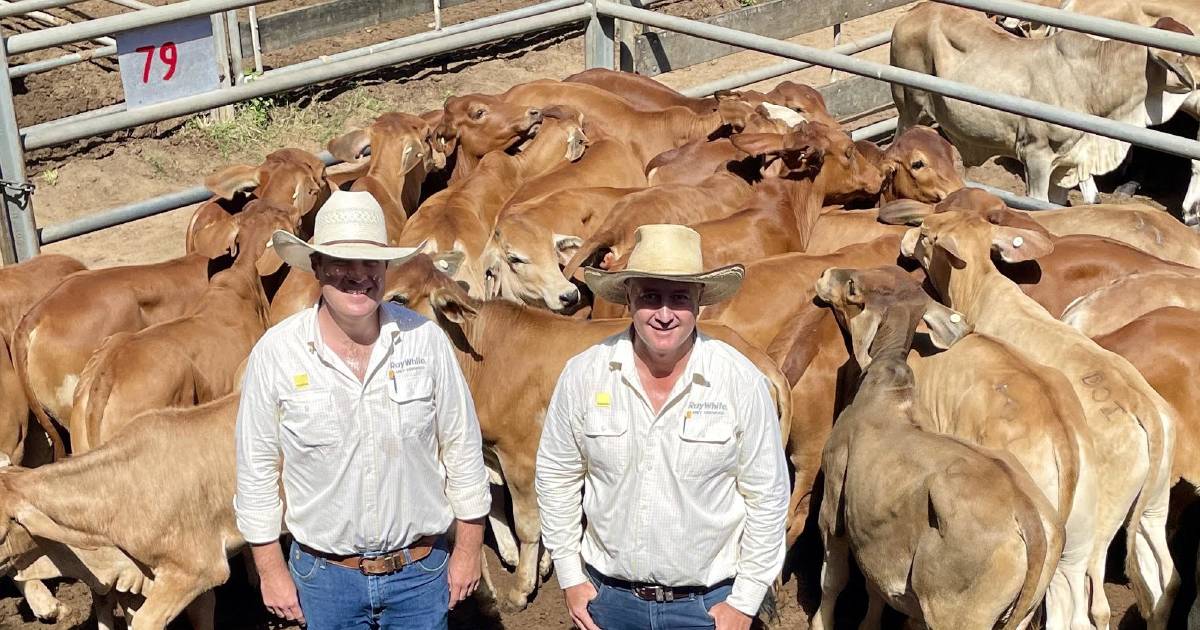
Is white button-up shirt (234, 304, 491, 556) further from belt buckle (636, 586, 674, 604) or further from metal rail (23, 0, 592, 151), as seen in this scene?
metal rail (23, 0, 592, 151)

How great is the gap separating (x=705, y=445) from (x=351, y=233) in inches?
48.6

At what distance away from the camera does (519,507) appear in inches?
252

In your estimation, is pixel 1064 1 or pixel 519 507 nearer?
pixel 519 507

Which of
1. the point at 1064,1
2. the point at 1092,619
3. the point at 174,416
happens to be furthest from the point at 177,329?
the point at 1064,1

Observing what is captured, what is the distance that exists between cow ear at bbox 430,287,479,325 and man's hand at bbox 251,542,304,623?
1.90m

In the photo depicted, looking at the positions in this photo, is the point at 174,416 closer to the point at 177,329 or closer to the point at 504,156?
the point at 177,329

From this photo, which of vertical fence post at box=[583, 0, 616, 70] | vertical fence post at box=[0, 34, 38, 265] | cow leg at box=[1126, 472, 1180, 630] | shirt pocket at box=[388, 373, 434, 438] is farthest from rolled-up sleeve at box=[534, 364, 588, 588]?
vertical fence post at box=[583, 0, 616, 70]

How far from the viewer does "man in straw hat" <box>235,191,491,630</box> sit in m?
4.14

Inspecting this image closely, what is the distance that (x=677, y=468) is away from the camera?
13.2ft

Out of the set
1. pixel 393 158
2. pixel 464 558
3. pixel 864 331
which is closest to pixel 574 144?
pixel 393 158

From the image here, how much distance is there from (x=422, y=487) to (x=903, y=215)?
12.8 feet

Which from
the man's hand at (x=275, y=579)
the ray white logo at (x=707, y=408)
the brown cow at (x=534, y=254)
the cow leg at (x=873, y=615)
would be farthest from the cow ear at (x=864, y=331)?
the man's hand at (x=275, y=579)

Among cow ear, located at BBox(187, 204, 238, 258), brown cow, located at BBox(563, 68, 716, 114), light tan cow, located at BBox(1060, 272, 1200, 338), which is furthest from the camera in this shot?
brown cow, located at BBox(563, 68, 716, 114)

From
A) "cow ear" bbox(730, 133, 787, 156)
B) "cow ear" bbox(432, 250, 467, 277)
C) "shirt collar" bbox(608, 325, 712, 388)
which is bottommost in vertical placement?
"cow ear" bbox(432, 250, 467, 277)
